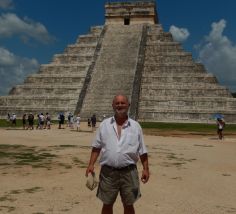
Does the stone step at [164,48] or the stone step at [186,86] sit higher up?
the stone step at [164,48]

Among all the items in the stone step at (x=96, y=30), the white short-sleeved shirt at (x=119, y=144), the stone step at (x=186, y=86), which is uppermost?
the stone step at (x=96, y=30)

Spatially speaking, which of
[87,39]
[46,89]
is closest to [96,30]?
[87,39]

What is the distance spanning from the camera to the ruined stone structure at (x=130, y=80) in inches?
1357

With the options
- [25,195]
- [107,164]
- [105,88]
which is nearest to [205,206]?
[107,164]

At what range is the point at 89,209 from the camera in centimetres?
646

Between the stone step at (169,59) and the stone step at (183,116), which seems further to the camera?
the stone step at (169,59)

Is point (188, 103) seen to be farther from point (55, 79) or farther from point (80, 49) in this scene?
point (80, 49)

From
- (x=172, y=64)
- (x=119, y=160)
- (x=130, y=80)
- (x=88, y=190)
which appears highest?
(x=172, y=64)

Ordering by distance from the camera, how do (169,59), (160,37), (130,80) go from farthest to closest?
(160,37), (169,59), (130,80)

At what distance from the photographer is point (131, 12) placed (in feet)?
143

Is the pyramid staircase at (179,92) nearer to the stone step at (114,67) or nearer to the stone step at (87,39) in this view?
the stone step at (114,67)

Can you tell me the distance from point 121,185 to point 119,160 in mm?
321

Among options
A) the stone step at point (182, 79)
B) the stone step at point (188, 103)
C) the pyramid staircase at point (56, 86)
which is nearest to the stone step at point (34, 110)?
the pyramid staircase at point (56, 86)

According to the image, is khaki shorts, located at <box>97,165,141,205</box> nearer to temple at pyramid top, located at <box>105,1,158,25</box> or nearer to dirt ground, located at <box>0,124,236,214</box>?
dirt ground, located at <box>0,124,236,214</box>
